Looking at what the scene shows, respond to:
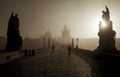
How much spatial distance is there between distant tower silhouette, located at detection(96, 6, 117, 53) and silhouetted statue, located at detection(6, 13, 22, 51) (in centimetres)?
1813

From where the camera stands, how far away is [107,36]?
38906 millimetres

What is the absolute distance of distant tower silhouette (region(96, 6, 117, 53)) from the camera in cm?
3750

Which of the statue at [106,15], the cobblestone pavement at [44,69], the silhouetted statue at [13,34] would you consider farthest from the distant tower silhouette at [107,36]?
the silhouetted statue at [13,34]

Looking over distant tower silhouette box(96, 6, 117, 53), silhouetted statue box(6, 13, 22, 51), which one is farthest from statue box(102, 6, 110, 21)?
silhouetted statue box(6, 13, 22, 51)

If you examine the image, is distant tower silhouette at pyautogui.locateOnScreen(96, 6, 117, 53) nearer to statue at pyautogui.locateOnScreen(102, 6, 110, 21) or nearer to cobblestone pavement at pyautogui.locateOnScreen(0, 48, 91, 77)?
statue at pyautogui.locateOnScreen(102, 6, 110, 21)

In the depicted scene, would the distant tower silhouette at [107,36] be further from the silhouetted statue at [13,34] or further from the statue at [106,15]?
the silhouetted statue at [13,34]

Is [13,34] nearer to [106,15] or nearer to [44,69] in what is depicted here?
[106,15]

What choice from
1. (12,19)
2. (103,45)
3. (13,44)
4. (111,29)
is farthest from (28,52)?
(111,29)

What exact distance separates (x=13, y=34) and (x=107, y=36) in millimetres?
21138

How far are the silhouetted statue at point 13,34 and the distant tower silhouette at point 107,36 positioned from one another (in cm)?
1813

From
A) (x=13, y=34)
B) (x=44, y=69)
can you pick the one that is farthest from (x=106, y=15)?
(x=44, y=69)

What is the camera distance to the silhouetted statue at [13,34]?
1655 inches

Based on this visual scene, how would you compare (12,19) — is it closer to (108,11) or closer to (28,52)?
(28,52)

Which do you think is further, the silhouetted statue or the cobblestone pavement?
the silhouetted statue
